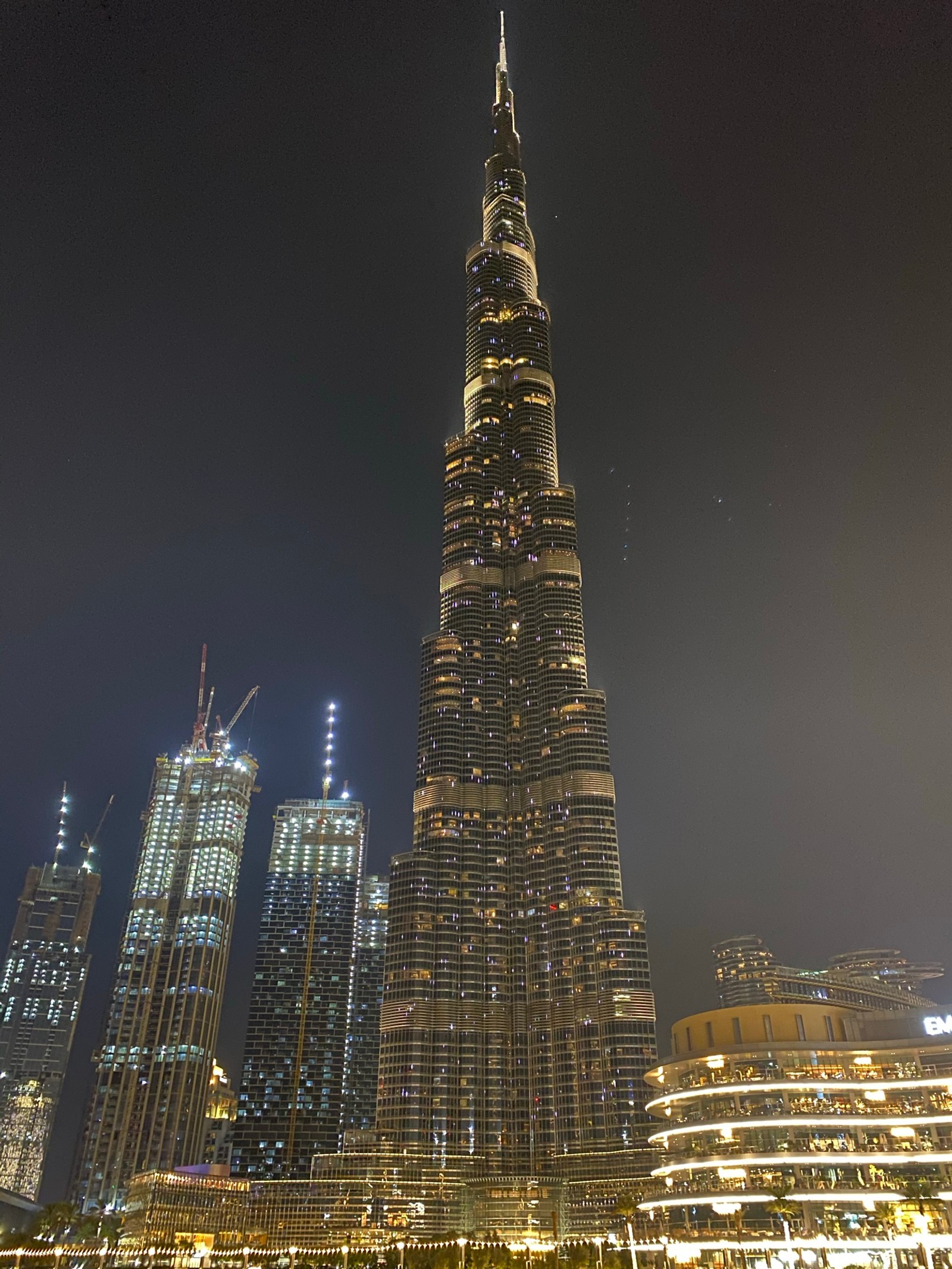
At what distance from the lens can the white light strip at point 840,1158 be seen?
136375 mm

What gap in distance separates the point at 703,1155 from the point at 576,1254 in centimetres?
2866

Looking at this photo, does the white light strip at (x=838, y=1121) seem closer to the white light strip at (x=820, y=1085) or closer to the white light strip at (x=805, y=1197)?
the white light strip at (x=820, y=1085)

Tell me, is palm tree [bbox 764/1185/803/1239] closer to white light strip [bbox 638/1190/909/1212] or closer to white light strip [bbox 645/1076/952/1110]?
white light strip [bbox 638/1190/909/1212]

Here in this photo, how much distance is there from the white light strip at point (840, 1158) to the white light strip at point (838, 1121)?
3.52m

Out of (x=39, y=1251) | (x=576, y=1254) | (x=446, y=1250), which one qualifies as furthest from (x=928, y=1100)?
(x=39, y=1251)

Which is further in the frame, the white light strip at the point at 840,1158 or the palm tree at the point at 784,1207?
the white light strip at the point at 840,1158

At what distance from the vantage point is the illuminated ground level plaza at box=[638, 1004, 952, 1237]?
135375 mm

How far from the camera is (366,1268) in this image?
15850 cm

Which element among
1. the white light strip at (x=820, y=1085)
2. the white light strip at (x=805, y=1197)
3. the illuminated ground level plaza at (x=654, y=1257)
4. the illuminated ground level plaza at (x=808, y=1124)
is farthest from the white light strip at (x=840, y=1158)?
the illuminated ground level plaza at (x=654, y=1257)

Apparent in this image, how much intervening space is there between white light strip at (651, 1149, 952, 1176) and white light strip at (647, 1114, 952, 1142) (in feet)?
11.5

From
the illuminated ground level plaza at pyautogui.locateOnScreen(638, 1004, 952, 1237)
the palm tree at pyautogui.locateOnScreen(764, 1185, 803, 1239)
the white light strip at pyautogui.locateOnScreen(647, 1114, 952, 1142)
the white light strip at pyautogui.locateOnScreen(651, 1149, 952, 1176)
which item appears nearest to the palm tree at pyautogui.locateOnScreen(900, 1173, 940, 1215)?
the illuminated ground level plaza at pyautogui.locateOnScreen(638, 1004, 952, 1237)

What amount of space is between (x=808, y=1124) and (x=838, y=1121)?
165 inches

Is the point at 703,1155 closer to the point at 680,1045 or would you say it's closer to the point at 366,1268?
the point at 680,1045

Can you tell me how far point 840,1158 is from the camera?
458 feet
